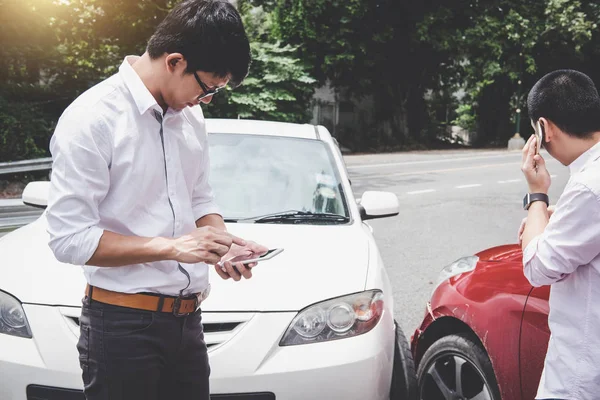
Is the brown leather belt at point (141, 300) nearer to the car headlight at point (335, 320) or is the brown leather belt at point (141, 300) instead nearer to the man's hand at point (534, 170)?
the car headlight at point (335, 320)

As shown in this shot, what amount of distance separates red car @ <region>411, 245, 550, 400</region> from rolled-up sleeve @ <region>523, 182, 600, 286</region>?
0.63 meters

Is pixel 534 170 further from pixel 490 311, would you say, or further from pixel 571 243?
pixel 490 311

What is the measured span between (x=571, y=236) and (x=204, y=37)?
1.18 meters

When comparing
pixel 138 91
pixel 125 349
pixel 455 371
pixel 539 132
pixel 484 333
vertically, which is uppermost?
pixel 138 91

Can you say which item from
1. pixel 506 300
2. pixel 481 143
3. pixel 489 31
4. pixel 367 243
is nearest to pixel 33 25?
pixel 367 243

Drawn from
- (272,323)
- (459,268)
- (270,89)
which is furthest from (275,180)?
(270,89)

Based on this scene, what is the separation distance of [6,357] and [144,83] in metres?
1.40

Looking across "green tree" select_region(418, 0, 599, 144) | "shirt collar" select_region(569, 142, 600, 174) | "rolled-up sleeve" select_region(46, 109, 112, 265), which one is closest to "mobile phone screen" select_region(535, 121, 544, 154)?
"shirt collar" select_region(569, 142, 600, 174)

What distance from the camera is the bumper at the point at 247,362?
2.52m

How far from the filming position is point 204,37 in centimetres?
176

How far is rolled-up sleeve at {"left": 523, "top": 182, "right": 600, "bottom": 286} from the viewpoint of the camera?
70.0 inches

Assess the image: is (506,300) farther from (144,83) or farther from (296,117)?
(296,117)

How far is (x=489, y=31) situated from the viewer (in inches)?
1125

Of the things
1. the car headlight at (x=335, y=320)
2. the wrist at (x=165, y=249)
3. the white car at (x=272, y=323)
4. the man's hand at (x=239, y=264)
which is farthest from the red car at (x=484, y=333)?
the wrist at (x=165, y=249)
